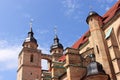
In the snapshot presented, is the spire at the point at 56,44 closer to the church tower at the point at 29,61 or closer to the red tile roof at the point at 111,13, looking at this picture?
the church tower at the point at 29,61

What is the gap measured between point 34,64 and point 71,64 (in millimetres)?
15080

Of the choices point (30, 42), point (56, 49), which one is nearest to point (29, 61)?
point (30, 42)

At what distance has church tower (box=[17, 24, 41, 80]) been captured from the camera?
113 feet

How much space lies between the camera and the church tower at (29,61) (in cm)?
3453

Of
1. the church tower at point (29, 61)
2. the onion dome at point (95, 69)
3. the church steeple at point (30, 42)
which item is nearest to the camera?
the onion dome at point (95, 69)

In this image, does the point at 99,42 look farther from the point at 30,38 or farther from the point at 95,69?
the point at 30,38

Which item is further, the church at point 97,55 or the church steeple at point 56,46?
the church steeple at point 56,46

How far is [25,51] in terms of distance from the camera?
3584 cm

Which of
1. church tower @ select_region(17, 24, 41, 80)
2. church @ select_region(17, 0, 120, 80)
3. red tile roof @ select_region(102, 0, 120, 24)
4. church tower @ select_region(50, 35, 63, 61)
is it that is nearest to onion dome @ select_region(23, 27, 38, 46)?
church tower @ select_region(17, 24, 41, 80)

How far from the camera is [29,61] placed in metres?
35.7

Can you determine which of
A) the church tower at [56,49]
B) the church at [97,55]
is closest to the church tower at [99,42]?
the church at [97,55]

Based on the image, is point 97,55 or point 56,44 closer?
point 97,55

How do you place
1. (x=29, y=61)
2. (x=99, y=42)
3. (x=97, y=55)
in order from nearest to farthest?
(x=97, y=55) < (x=99, y=42) < (x=29, y=61)

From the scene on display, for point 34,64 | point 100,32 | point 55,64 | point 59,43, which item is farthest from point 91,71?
point 59,43
